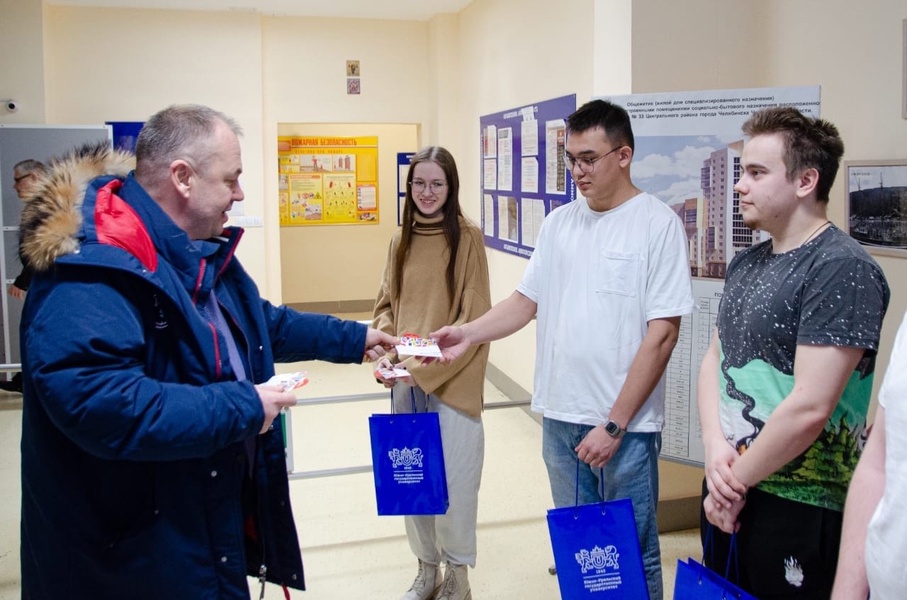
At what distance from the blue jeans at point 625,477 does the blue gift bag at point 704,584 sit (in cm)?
35

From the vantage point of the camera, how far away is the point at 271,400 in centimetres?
148

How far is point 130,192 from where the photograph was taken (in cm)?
152

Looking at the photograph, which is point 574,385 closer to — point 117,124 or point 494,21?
point 494,21

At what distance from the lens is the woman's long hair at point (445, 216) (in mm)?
2662

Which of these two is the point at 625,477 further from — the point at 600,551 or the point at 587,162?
the point at 587,162

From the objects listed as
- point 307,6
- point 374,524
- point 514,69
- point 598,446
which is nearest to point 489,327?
point 598,446

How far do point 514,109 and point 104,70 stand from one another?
12.1 feet

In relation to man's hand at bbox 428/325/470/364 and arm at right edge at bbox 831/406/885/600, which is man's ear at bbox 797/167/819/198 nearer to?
arm at right edge at bbox 831/406/885/600

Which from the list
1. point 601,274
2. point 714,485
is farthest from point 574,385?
point 714,485

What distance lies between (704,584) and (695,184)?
173cm

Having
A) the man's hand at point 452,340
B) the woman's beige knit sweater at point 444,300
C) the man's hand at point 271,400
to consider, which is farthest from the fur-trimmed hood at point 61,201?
the woman's beige knit sweater at point 444,300

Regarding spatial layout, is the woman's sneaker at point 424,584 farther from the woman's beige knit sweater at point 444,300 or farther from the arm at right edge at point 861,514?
the arm at right edge at point 861,514

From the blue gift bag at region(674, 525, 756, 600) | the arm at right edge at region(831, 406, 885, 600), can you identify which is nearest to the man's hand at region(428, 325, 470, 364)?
the blue gift bag at region(674, 525, 756, 600)

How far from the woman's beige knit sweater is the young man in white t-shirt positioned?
1.67 feet
